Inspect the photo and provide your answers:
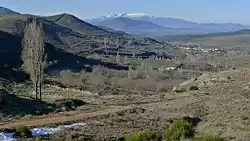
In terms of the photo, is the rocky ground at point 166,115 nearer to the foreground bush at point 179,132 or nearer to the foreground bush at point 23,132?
the foreground bush at point 23,132

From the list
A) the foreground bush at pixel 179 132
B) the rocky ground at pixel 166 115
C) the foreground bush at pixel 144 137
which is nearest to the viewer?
the foreground bush at pixel 144 137

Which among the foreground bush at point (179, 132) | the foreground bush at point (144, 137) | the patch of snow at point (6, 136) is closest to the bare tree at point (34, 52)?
the patch of snow at point (6, 136)

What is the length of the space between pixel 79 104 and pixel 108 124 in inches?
613

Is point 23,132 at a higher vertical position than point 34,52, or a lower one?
lower

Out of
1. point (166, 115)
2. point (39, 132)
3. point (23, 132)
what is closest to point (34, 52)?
point (166, 115)

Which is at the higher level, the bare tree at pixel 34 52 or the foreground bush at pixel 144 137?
the bare tree at pixel 34 52

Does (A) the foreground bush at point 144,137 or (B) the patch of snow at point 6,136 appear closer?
(A) the foreground bush at point 144,137

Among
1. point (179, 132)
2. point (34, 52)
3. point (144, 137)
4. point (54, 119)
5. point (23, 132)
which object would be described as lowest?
point (54, 119)

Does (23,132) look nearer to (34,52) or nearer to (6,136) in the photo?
(6,136)

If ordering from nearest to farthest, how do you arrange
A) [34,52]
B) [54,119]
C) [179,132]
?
1. [179,132]
2. [54,119]
3. [34,52]

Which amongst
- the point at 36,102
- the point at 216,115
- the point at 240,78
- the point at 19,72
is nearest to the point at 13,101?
the point at 36,102

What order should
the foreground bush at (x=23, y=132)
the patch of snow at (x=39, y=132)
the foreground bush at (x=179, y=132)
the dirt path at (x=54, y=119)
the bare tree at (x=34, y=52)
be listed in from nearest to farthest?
the foreground bush at (x=179, y=132) → the patch of snow at (x=39, y=132) → the foreground bush at (x=23, y=132) → the dirt path at (x=54, y=119) → the bare tree at (x=34, y=52)

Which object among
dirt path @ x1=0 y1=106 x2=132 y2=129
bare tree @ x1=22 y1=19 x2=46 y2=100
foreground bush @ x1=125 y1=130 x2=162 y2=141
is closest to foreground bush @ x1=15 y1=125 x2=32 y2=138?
dirt path @ x1=0 y1=106 x2=132 y2=129

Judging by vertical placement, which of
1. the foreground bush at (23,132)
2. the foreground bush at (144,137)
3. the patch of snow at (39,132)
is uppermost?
the foreground bush at (144,137)
